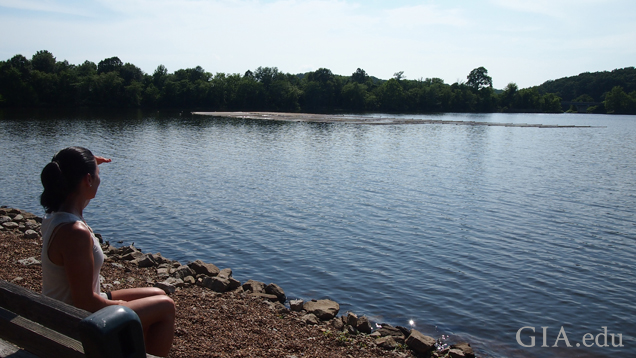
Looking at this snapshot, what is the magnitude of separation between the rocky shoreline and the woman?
10.1ft

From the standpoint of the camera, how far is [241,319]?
8891 mm

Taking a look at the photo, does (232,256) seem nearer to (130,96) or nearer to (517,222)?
(517,222)

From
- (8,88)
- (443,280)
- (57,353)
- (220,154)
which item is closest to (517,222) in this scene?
(443,280)

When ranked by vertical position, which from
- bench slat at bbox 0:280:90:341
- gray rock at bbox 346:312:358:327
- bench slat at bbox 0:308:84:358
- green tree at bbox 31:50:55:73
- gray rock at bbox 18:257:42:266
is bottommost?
gray rock at bbox 346:312:358:327

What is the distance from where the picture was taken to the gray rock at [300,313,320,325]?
9547mm

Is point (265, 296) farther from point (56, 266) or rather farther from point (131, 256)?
point (56, 266)

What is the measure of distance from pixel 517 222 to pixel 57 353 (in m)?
20.0

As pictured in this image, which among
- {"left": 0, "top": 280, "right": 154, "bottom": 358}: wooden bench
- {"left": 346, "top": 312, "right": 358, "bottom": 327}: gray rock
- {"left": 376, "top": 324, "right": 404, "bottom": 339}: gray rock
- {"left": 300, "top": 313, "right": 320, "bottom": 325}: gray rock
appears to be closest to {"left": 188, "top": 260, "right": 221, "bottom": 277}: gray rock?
{"left": 300, "top": 313, "right": 320, "bottom": 325}: gray rock

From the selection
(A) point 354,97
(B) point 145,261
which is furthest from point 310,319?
(A) point 354,97

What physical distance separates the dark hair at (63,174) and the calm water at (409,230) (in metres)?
8.37

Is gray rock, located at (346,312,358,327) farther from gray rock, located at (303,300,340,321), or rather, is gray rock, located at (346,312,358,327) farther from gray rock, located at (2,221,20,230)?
gray rock, located at (2,221,20,230)

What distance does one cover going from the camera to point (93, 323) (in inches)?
102

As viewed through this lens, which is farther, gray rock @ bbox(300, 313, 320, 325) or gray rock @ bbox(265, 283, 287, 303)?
gray rock @ bbox(265, 283, 287, 303)

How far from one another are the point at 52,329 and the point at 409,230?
16382mm
